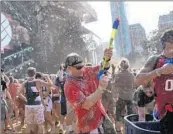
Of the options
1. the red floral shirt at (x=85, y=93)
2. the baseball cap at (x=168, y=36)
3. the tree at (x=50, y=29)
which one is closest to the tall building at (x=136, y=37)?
the tree at (x=50, y=29)

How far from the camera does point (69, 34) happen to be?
3155 cm

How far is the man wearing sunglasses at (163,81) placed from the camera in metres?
2.93


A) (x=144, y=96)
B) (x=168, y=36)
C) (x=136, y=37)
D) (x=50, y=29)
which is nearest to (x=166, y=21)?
(x=144, y=96)

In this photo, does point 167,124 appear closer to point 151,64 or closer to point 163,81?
point 163,81

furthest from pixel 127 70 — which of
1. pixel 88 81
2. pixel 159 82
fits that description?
pixel 159 82

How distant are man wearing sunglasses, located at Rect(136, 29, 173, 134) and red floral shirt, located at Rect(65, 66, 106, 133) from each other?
745 mm

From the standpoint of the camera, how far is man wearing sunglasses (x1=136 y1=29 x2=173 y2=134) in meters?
2.93

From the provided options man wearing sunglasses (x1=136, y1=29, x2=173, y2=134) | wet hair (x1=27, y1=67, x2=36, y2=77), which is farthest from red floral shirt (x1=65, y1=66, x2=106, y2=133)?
wet hair (x1=27, y1=67, x2=36, y2=77)

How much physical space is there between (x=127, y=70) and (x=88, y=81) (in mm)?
4109

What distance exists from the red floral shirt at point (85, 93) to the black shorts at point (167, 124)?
874 millimetres

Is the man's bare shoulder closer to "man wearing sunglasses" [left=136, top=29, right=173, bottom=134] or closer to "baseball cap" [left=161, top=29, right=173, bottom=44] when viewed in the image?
"man wearing sunglasses" [left=136, top=29, right=173, bottom=134]

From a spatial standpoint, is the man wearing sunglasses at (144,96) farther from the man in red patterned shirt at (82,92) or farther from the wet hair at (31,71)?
the wet hair at (31,71)

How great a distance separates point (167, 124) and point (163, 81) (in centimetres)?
34

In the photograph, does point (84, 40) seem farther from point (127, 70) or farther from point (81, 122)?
point (81, 122)
